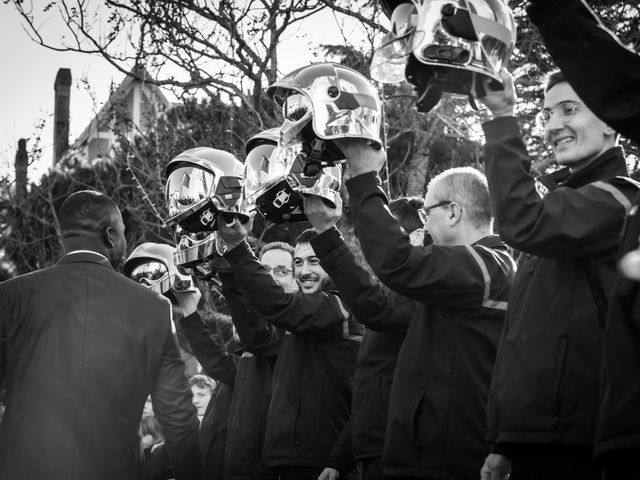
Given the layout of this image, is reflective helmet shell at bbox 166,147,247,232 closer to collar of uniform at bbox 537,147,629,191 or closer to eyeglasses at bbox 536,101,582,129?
eyeglasses at bbox 536,101,582,129

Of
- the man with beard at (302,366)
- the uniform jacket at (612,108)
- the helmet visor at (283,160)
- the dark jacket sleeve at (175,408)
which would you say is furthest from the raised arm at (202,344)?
the uniform jacket at (612,108)

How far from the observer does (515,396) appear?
4.39 meters

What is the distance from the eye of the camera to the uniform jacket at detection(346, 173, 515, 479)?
5.07 meters

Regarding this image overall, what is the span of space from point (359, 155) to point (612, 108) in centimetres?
209

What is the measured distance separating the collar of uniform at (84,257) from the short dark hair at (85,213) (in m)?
0.15

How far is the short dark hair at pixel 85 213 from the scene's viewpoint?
5914 millimetres

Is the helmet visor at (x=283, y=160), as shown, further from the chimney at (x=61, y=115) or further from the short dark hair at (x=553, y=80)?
the chimney at (x=61, y=115)

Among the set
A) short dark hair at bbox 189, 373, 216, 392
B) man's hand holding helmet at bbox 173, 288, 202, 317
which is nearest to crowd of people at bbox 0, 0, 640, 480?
man's hand holding helmet at bbox 173, 288, 202, 317

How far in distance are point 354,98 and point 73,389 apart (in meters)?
2.07

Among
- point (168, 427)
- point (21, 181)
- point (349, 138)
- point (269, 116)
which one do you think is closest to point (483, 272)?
point (349, 138)

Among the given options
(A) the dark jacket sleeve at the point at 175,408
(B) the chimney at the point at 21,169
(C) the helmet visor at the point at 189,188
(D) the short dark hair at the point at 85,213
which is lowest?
(A) the dark jacket sleeve at the point at 175,408

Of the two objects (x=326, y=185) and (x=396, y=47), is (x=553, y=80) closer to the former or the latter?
(x=396, y=47)

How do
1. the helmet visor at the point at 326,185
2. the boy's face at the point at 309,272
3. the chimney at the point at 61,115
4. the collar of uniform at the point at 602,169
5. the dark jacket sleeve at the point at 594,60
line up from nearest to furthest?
the dark jacket sleeve at the point at 594,60 → the collar of uniform at the point at 602,169 → the helmet visor at the point at 326,185 → the boy's face at the point at 309,272 → the chimney at the point at 61,115

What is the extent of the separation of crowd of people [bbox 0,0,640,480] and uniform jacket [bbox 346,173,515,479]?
1cm
